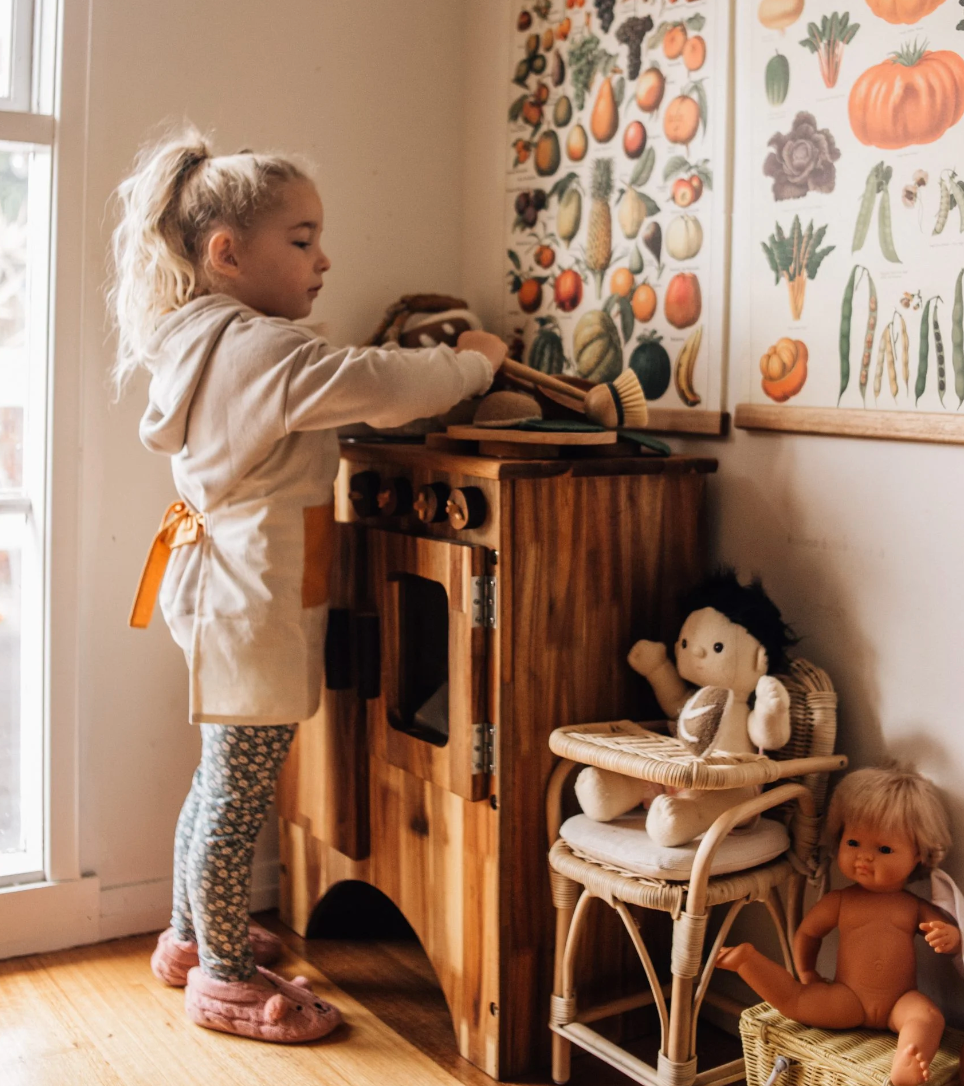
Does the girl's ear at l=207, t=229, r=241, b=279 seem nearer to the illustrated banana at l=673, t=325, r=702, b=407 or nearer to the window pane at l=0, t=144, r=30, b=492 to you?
the window pane at l=0, t=144, r=30, b=492

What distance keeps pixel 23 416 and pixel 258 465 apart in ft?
1.97

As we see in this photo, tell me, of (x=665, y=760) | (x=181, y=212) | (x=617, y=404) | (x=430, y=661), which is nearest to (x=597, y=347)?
(x=617, y=404)

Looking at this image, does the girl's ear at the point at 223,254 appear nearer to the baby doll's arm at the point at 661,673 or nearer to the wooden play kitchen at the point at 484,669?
the wooden play kitchen at the point at 484,669

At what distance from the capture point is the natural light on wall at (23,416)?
2.13 metres

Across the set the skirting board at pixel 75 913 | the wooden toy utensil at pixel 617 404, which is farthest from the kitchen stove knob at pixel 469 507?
the skirting board at pixel 75 913

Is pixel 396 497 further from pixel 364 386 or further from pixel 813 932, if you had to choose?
pixel 813 932

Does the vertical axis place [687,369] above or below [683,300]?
below

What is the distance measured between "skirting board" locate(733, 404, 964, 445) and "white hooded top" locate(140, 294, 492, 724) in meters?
0.43

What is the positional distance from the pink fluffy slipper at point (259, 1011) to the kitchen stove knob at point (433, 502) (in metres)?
0.80

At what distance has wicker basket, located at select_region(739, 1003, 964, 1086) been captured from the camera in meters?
1.48

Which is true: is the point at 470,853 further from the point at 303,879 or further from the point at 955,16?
the point at 955,16

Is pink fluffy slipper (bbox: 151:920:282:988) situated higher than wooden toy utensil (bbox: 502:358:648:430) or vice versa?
wooden toy utensil (bbox: 502:358:648:430)

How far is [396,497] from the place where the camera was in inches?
77.6

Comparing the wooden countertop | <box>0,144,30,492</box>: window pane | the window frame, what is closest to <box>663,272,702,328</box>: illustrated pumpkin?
the wooden countertop
